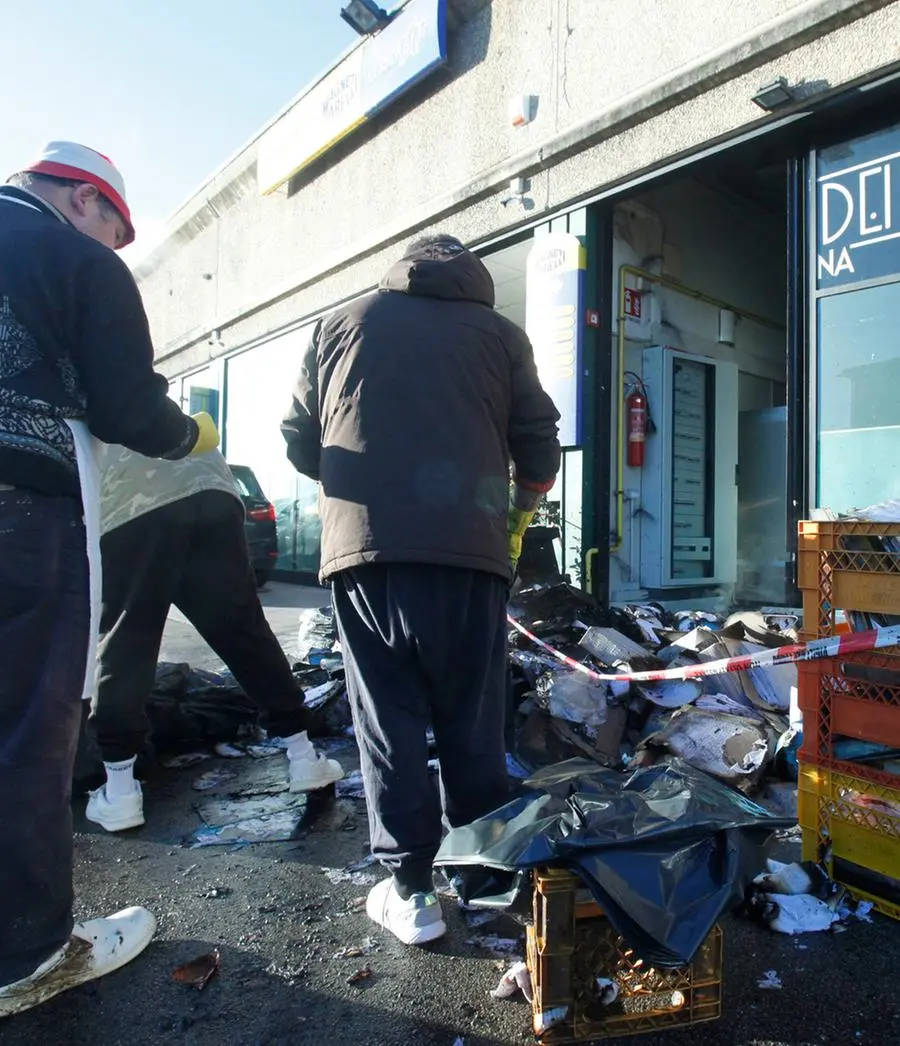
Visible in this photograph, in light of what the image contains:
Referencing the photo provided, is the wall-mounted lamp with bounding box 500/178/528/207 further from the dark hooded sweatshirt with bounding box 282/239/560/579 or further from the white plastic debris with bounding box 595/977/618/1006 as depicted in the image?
the white plastic debris with bounding box 595/977/618/1006

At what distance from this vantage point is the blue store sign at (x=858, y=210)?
4.68m

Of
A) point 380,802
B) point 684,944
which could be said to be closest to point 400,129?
point 380,802

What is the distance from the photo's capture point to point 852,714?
2.13m

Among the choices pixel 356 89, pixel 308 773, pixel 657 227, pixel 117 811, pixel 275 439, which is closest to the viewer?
pixel 117 811

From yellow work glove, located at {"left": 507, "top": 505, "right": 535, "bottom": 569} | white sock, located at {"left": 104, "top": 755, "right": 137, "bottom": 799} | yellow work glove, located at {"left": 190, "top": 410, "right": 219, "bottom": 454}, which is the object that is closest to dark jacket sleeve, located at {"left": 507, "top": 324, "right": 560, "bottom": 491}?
yellow work glove, located at {"left": 507, "top": 505, "right": 535, "bottom": 569}

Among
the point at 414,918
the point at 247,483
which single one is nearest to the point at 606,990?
the point at 414,918

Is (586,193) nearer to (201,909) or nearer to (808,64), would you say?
(808,64)

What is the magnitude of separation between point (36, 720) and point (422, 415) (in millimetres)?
1164

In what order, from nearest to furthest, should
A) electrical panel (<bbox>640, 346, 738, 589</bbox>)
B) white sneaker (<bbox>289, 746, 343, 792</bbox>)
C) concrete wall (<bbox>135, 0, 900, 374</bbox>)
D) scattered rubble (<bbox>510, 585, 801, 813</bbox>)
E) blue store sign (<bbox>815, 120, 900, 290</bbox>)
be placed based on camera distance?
white sneaker (<bbox>289, 746, 343, 792</bbox>)
scattered rubble (<bbox>510, 585, 801, 813</bbox>)
blue store sign (<bbox>815, 120, 900, 290</bbox>)
concrete wall (<bbox>135, 0, 900, 374</bbox>)
electrical panel (<bbox>640, 346, 738, 589</bbox>)

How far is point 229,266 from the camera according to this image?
1248 centimetres

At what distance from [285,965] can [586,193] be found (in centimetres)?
602

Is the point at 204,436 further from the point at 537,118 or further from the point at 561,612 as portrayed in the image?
the point at 537,118

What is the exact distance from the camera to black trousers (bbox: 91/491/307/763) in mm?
2795

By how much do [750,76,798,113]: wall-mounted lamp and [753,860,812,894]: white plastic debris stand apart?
15.4 ft
